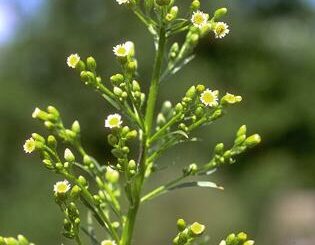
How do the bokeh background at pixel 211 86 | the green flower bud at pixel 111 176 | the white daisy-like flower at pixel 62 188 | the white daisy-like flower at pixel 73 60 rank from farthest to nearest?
the bokeh background at pixel 211 86 → the green flower bud at pixel 111 176 → the white daisy-like flower at pixel 73 60 → the white daisy-like flower at pixel 62 188

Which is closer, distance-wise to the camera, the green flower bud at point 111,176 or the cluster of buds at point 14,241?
the cluster of buds at point 14,241

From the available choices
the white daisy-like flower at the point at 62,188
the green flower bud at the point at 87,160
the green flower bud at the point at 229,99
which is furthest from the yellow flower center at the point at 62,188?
the green flower bud at the point at 229,99

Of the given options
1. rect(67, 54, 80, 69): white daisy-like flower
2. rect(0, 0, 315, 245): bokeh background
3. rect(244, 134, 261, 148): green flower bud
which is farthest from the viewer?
rect(0, 0, 315, 245): bokeh background

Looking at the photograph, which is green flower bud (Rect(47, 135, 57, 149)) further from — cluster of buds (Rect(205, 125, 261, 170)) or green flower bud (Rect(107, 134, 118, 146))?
cluster of buds (Rect(205, 125, 261, 170))

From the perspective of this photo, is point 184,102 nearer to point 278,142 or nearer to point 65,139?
point 65,139

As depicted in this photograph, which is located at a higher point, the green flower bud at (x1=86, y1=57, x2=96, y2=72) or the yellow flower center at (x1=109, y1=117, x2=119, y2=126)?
the green flower bud at (x1=86, y1=57, x2=96, y2=72)

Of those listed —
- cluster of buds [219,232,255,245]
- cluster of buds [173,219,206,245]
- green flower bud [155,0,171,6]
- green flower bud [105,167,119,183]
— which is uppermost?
green flower bud [155,0,171,6]

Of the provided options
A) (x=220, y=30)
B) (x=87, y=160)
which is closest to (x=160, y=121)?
(x=87, y=160)

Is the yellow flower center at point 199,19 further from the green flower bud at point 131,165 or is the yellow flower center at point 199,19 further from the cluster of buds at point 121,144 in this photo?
the green flower bud at point 131,165

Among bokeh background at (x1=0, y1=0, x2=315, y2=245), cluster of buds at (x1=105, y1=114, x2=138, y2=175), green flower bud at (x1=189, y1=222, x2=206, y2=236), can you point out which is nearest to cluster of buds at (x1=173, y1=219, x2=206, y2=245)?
green flower bud at (x1=189, y1=222, x2=206, y2=236)

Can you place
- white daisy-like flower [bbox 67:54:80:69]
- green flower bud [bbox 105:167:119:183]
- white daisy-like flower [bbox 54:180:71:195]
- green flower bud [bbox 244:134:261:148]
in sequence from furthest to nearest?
green flower bud [bbox 105:167:119:183] < green flower bud [bbox 244:134:261:148] < white daisy-like flower [bbox 67:54:80:69] < white daisy-like flower [bbox 54:180:71:195]
